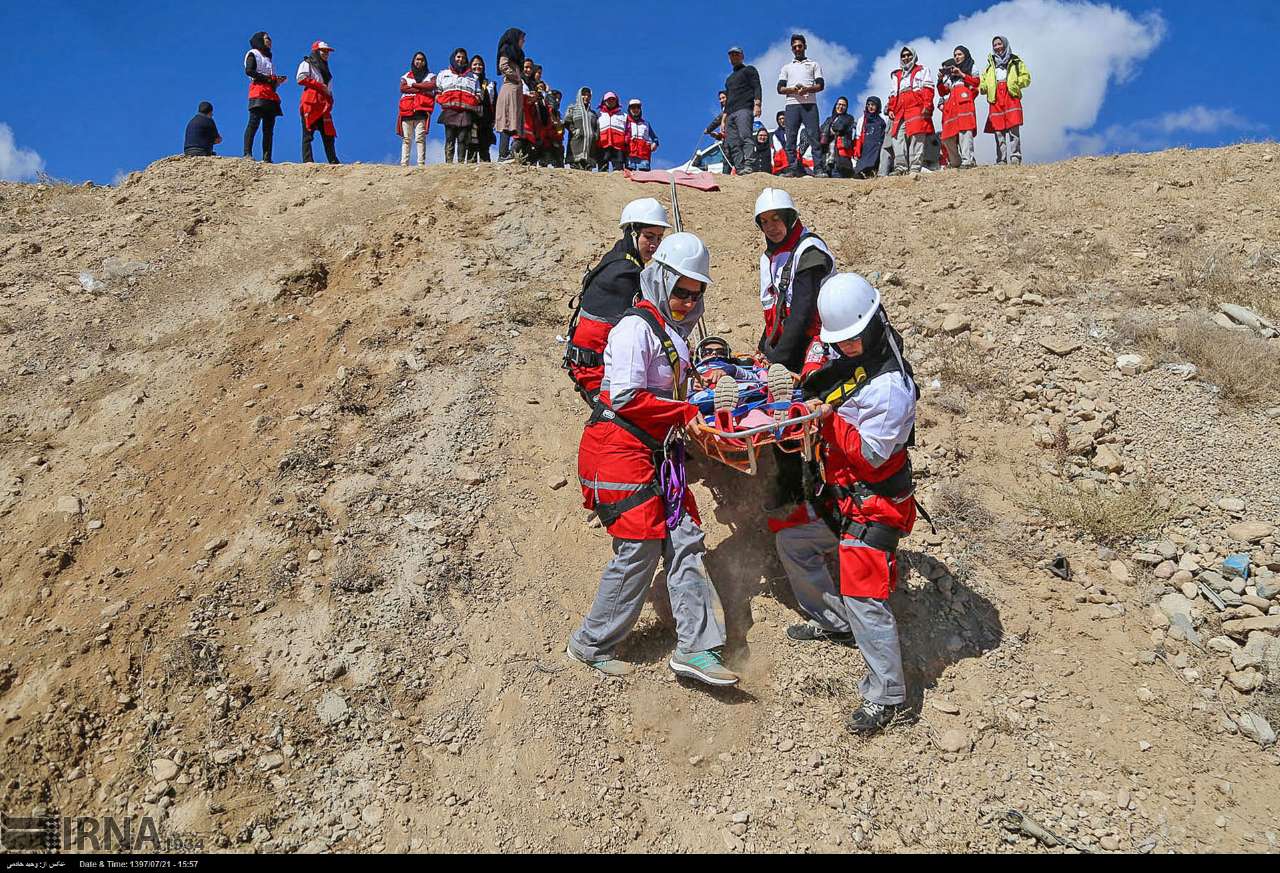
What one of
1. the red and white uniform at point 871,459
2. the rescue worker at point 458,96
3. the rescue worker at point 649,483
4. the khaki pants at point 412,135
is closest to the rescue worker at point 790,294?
the red and white uniform at point 871,459

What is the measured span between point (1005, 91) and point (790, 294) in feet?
27.9

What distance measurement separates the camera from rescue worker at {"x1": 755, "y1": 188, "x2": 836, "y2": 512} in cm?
473

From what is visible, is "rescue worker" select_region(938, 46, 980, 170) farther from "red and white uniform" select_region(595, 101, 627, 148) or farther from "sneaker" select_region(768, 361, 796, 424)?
"sneaker" select_region(768, 361, 796, 424)

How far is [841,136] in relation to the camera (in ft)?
43.2

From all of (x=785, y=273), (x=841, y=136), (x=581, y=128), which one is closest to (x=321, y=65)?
(x=581, y=128)

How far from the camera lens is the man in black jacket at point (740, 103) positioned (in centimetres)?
1109

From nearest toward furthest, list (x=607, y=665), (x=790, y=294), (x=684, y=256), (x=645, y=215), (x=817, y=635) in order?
(x=684, y=256) → (x=607, y=665) → (x=817, y=635) → (x=790, y=294) → (x=645, y=215)

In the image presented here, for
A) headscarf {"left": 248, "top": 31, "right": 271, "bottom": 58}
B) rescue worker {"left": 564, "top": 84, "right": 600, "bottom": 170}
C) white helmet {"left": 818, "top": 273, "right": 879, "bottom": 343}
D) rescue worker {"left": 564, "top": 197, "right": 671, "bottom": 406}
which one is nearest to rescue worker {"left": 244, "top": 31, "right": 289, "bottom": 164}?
headscarf {"left": 248, "top": 31, "right": 271, "bottom": 58}

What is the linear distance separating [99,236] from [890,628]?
947 centimetres

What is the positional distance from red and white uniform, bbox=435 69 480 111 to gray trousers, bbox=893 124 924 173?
6.25 m

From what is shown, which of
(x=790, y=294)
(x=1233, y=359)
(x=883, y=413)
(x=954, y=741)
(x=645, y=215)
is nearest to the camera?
(x=883, y=413)

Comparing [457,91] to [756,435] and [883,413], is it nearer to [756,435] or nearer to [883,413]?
[756,435]

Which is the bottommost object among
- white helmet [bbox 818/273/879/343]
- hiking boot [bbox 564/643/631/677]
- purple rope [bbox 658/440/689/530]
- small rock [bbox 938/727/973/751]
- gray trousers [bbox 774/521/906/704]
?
small rock [bbox 938/727/973/751]
